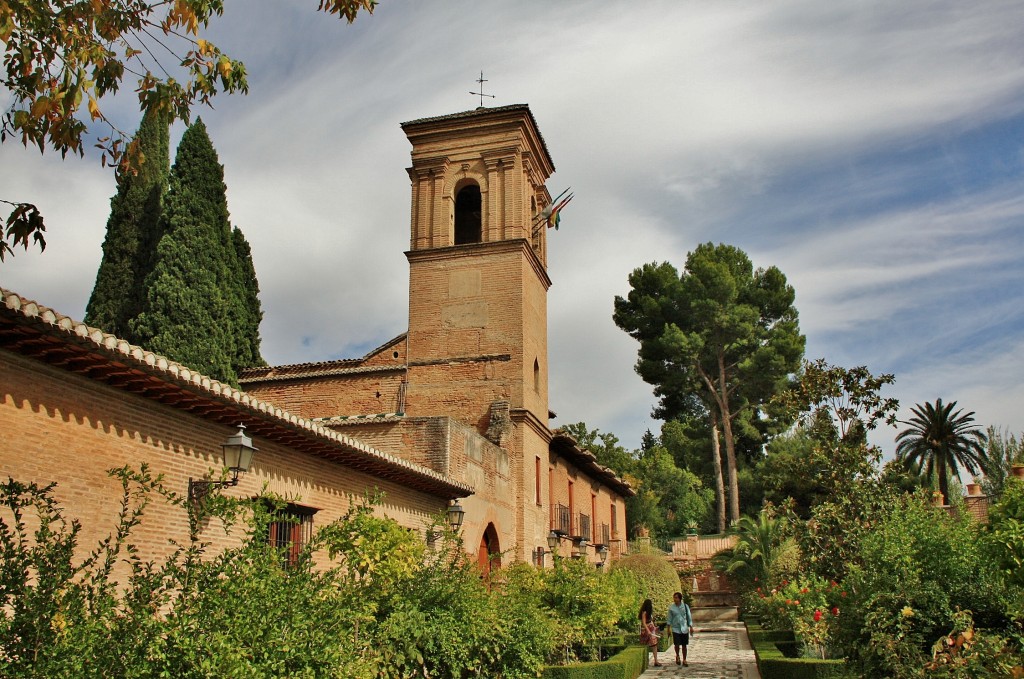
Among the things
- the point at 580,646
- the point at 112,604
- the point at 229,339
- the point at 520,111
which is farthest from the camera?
the point at 520,111

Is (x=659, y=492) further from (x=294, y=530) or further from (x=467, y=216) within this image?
(x=294, y=530)

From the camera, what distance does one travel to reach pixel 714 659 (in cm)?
1777

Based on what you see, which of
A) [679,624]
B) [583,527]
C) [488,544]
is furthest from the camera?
[583,527]

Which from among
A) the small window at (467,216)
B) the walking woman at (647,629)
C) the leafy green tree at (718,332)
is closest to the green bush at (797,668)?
the walking woman at (647,629)

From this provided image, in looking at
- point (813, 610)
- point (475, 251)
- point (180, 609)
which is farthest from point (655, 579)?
point (180, 609)

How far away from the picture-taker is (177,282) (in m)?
20.6

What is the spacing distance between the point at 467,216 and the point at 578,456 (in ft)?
25.5

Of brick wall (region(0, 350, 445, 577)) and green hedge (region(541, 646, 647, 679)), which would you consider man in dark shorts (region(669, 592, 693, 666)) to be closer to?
green hedge (region(541, 646, 647, 679))

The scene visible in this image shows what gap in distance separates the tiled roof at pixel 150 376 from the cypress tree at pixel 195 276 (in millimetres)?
8844

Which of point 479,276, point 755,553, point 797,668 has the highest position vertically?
point 479,276

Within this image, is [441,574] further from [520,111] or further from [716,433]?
[716,433]

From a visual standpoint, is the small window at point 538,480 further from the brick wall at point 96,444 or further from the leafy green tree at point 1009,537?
the leafy green tree at point 1009,537

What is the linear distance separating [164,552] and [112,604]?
4.40 meters

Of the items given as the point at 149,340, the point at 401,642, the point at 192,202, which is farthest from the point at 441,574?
the point at 192,202
